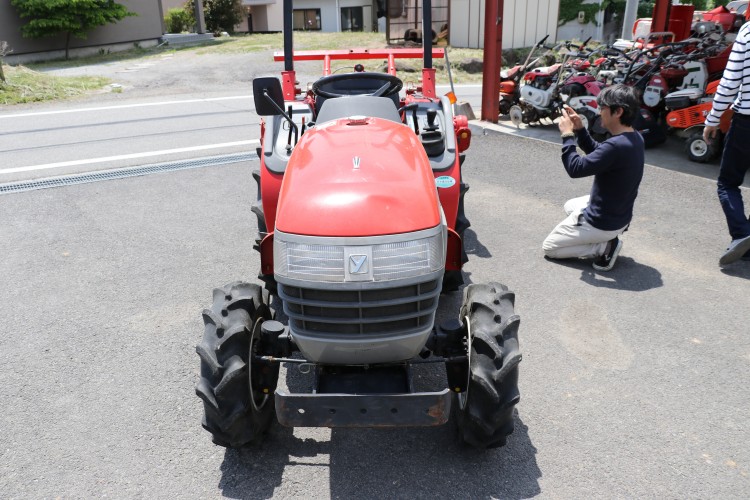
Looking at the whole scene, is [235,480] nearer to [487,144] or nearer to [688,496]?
[688,496]

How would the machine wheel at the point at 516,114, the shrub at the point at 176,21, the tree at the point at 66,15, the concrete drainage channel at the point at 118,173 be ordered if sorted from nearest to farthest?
the concrete drainage channel at the point at 118,173
the machine wheel at the point at 516,114
the tree at the point at 66,15
the shrub at the point at 176,21

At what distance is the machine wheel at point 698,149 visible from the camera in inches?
319

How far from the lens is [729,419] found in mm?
3320

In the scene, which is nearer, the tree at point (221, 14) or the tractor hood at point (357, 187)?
the tractor hood at point (357, 187)

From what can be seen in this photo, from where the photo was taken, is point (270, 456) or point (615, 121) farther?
point (615, 121)

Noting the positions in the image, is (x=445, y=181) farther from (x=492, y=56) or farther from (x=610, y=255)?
(x=492, y=56)

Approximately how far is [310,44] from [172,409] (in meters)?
21.7

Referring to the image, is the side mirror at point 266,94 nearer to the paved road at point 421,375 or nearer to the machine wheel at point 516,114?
the paved road at point 421,375

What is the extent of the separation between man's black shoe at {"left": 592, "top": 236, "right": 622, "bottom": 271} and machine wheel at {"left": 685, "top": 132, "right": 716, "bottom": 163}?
3871 mm

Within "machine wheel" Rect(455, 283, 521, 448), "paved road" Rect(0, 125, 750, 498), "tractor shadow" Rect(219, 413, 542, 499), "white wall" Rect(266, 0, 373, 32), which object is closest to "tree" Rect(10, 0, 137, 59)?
"white wall" Rect(266, 0, 373, 32)

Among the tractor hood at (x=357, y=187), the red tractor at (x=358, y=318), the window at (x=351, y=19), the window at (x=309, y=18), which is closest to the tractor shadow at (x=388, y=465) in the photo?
the red tractor at (x=358, y=318)

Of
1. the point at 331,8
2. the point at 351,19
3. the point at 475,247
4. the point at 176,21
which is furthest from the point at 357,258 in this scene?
the point at 351,19

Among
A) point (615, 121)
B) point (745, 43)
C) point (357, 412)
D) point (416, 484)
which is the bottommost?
point (416, 484)

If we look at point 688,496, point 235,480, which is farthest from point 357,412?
point 688,496
